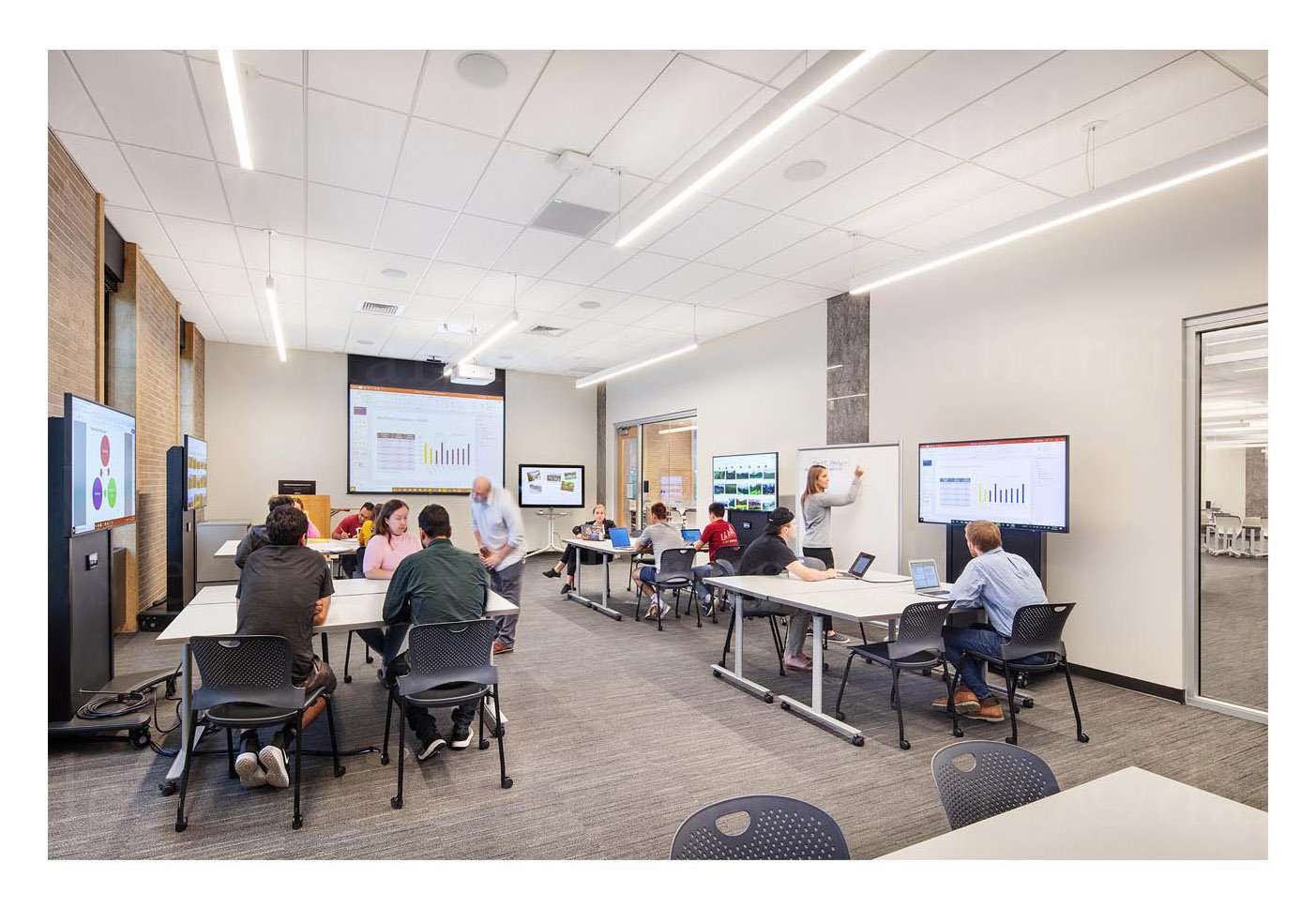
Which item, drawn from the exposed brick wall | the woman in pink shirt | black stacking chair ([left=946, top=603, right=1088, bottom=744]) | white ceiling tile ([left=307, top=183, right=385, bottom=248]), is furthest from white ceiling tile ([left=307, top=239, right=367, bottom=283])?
black stacking chair ([left=946, top=603, right=1088, bottom=744])

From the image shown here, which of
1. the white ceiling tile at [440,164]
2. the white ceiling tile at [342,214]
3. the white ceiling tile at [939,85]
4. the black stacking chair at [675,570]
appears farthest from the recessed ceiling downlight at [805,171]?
the black stacking chair at [675,570]

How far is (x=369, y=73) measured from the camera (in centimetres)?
300

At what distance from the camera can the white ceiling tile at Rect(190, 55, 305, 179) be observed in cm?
309

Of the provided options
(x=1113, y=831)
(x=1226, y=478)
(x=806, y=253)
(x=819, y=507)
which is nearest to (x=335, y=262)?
(x=806, y=253)

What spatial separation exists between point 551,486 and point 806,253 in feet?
23.1

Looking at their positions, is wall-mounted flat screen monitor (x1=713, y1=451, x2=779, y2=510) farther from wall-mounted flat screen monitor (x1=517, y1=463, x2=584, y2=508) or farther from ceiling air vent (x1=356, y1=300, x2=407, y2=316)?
ceiling air vent (x1=356, y1=300, x2=407, y2=316)

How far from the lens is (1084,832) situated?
4.47 feet

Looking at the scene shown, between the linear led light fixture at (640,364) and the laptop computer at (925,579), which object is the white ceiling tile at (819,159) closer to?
the laptop computer at (925,579)

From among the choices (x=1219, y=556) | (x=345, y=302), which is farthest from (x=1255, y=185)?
(x=345, y=302)

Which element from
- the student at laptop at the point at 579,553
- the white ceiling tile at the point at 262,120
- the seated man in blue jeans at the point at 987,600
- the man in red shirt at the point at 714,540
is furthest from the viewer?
the student at laptop at the point at 579,553

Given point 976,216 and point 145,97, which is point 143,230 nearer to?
point 145,97

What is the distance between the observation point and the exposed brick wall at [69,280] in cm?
362

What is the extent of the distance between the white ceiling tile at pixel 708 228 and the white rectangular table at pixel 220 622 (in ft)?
9.82
